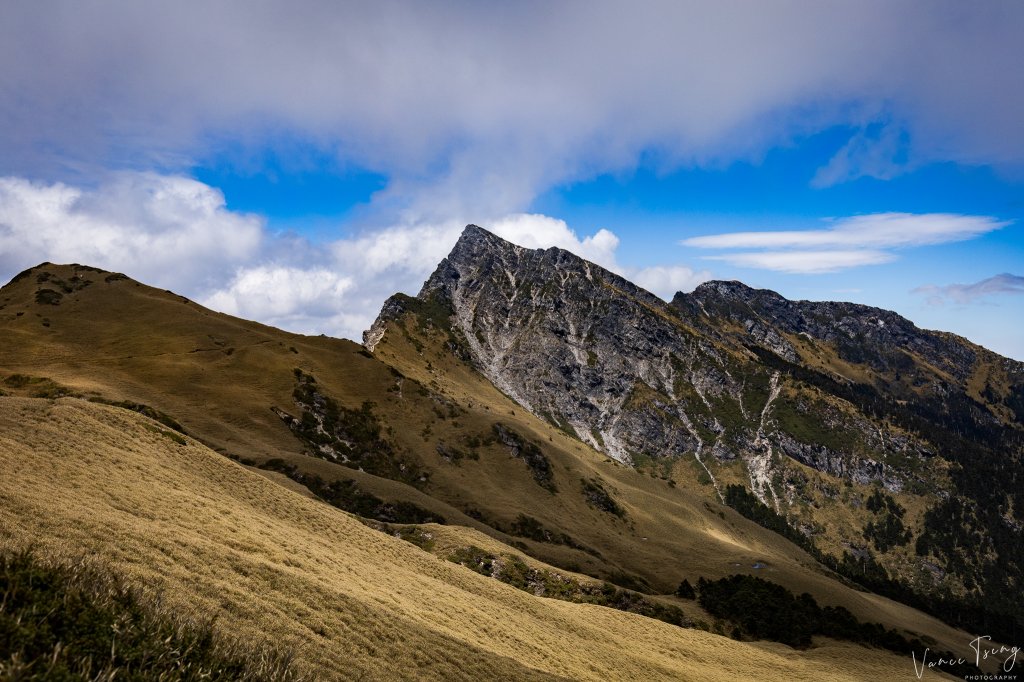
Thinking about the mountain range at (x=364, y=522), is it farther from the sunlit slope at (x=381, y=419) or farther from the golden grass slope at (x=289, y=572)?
the sunlit slope at (x=381, y=419)

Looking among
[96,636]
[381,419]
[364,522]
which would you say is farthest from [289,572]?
[381,419]

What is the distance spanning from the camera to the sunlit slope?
8581 cm

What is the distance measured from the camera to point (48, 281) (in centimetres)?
14175

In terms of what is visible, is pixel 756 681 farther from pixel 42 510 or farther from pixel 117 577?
pixel 42 510

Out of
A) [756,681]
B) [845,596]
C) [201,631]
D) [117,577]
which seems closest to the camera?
[201,631]

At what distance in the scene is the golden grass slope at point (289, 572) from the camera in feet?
75.3

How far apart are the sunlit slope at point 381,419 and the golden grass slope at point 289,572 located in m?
35.5

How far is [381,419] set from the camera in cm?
11644

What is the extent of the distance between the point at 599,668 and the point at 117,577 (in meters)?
29.6

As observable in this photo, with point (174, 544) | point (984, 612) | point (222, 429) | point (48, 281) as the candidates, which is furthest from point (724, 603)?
point (48, 281)

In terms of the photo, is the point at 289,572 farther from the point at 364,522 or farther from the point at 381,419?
the point at 381,419

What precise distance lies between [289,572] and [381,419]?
89836mm

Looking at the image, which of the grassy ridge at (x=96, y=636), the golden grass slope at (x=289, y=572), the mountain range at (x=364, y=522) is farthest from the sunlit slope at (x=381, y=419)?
the grassy ridge at (x=96, y=636)

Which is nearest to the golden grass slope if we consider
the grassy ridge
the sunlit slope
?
the grassy ridge
